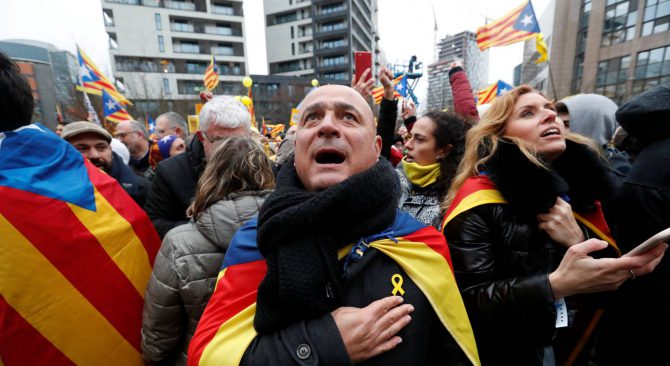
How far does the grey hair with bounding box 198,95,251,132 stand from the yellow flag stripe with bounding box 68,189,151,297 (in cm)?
121

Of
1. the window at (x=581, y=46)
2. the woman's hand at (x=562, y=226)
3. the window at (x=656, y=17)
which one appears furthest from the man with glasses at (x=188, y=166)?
the window at (x=581, y=46)

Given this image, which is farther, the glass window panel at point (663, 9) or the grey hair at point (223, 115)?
the glass window panel at point (663, 9)

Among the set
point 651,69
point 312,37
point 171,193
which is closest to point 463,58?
point 651,69

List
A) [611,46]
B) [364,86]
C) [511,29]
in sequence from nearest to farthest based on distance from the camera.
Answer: [364,86]
[511,29]
[611,46]

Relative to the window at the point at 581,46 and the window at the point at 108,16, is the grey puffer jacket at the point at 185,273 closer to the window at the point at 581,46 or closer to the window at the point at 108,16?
the window at the point at 581,46

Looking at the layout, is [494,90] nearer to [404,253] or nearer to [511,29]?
[511,29]

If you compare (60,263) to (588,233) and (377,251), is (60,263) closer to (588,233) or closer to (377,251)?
(377,251)

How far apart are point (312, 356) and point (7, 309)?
1.53 metres

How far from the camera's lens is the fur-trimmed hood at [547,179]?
1536 mm

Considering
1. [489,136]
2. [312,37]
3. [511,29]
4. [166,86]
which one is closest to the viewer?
[489,136]

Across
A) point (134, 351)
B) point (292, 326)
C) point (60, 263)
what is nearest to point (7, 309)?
point (60, 263)

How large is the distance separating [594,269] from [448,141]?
159cm

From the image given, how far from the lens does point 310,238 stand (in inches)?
45.2

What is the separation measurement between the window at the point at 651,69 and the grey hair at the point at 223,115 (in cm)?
3527
